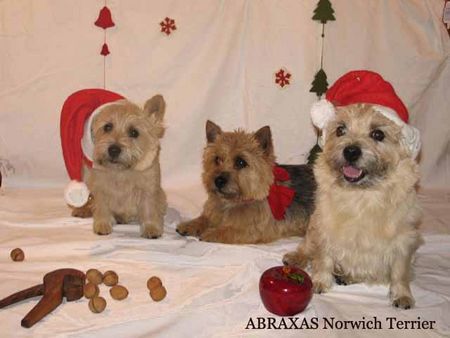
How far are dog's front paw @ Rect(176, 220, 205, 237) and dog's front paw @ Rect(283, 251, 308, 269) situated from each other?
60 centimetres

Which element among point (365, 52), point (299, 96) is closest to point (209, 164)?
point (299, 96)

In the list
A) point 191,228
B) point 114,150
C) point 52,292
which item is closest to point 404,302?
point 191,228

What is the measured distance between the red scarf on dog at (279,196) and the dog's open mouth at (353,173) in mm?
787

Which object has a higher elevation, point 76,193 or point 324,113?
point 324,113

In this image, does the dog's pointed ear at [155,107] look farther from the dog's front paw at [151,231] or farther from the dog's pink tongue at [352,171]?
the dog's pink tongue at [352,171]

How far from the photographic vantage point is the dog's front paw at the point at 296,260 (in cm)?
261

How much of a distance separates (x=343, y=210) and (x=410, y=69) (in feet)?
6.00

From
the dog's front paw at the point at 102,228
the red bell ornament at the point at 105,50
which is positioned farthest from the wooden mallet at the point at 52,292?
the red bell ornament at the point at 105,50

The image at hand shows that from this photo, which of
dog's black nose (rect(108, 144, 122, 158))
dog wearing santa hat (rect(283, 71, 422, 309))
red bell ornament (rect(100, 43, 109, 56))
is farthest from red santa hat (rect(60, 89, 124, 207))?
dog wearing santa hat (rect(283, 71, 422, 309))

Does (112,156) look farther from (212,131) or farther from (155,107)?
(212,131)

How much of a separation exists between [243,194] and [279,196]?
228mm

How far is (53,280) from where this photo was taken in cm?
216

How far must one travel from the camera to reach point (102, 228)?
2.88 meters

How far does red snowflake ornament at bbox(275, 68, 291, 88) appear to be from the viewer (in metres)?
3.62
